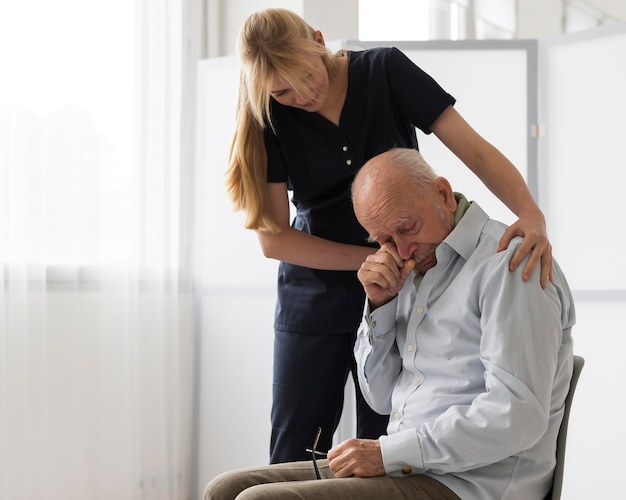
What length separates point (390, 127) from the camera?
1.90 metres

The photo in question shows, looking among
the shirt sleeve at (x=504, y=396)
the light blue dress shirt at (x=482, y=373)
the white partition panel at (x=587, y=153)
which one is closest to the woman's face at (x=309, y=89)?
the light blue dress shirt at (x=482, y=373)

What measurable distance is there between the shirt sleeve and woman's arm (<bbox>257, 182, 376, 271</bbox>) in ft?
1.74

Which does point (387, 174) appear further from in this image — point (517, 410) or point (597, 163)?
point (597, 163)

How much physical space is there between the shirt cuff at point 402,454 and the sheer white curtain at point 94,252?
1.86 m

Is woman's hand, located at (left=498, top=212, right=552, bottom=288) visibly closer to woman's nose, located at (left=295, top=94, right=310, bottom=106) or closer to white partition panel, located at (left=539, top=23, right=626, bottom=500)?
woman's nose, located at (left=295, top=94, right=310, bottom=106)

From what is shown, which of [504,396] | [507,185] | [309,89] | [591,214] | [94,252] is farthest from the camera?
[94,252]

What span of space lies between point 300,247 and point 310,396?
1.07 feet

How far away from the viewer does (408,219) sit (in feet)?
5.07

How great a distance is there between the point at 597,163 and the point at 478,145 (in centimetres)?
154

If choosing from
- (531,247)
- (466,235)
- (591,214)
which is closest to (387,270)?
(466,235)

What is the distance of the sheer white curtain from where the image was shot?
298 cm

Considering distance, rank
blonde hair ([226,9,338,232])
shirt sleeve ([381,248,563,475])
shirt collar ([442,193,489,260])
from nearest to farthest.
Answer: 1. shirt sleeve ([381,248,563,475])
2. shirt collar ([442,193,489,260])
3. blonde hair ([226,9,338,232])

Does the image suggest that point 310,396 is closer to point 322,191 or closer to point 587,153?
point 322,191

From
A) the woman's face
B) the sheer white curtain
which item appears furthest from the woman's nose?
the sheer white curtain
